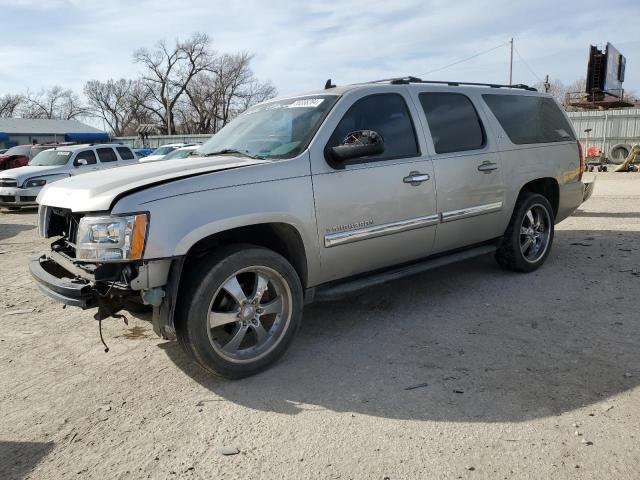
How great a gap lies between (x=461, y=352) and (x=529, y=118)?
312 centimetres

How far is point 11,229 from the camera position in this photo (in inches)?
418

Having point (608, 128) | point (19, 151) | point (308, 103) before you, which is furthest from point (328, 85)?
point (608, 128)

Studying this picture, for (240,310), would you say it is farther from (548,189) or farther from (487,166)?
(548,189)

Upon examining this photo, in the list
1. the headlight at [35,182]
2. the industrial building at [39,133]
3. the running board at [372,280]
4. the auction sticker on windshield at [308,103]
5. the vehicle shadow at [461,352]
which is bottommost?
the vehicle shadow at [461,352]

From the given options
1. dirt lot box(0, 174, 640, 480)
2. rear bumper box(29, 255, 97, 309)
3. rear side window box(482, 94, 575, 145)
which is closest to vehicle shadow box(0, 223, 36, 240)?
dirt lot box(0, 174, 640, 480)

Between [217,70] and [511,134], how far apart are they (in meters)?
66.8

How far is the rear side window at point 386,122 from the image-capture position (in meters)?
4.04

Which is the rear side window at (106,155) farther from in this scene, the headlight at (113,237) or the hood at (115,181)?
the headlight at (113,237)

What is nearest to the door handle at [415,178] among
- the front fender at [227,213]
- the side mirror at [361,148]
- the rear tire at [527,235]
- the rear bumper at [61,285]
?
the side mirror at [361,148]

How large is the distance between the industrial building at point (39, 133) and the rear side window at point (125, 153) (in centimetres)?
4366

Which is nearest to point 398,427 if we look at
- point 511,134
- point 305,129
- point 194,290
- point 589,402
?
point 589,402

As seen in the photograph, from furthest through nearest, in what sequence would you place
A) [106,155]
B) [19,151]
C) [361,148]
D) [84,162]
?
[19,151] < [106,155] < [84,162] < [361,148]

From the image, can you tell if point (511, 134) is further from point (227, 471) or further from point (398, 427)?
point (227, 471)

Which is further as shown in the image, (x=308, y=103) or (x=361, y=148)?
(x=308, y=103)
